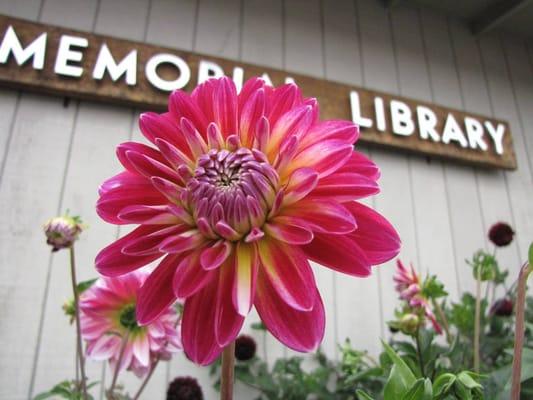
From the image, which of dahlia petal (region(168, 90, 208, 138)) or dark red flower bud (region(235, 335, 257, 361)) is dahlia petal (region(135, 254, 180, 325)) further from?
dark red flower bud (region(235, 335, 257, 361))

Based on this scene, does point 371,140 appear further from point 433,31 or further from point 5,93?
point 5,93

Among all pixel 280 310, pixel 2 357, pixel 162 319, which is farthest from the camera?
pixel 2 357

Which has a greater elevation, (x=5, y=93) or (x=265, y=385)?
(x=5, y=93)

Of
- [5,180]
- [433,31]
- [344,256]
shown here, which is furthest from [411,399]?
[433,31]

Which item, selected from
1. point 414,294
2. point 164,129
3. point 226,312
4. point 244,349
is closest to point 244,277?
point 226,312

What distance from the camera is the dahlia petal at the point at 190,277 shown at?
24 centimetres

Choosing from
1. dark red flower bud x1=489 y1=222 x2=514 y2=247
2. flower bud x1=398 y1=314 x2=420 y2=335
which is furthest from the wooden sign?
flower bud x1=398 y1=314 x2=420 y2=335

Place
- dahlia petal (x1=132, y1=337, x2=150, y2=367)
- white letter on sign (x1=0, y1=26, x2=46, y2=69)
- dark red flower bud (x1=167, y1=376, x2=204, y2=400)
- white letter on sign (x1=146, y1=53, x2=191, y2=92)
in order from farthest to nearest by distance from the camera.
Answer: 1. white letter on sign (x1=146, y1=53, x2=191, y2=92)
2. white letter on sign (x1=0, y1=26, x2=46, y2=69)
3. dark red flower bud (x1=167, y1=376, x2=204, y2=400)
4. dahlia petal (x1=132, y1=337, x2=150, y2=367)

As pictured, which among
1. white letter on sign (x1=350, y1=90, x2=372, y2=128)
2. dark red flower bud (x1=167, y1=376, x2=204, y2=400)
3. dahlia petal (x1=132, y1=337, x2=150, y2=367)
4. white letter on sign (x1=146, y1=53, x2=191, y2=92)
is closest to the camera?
dahlia petal (x1=132, y1=337, x2=150, y2=367)

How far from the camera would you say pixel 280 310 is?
242 mm

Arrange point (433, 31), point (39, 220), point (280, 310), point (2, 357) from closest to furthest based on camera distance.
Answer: point (280, 310) < point (2, 357) < point (39, 220) < point (433, 31)

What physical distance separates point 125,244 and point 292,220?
11 cm

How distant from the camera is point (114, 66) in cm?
117

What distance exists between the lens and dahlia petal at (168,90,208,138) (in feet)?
0.96
